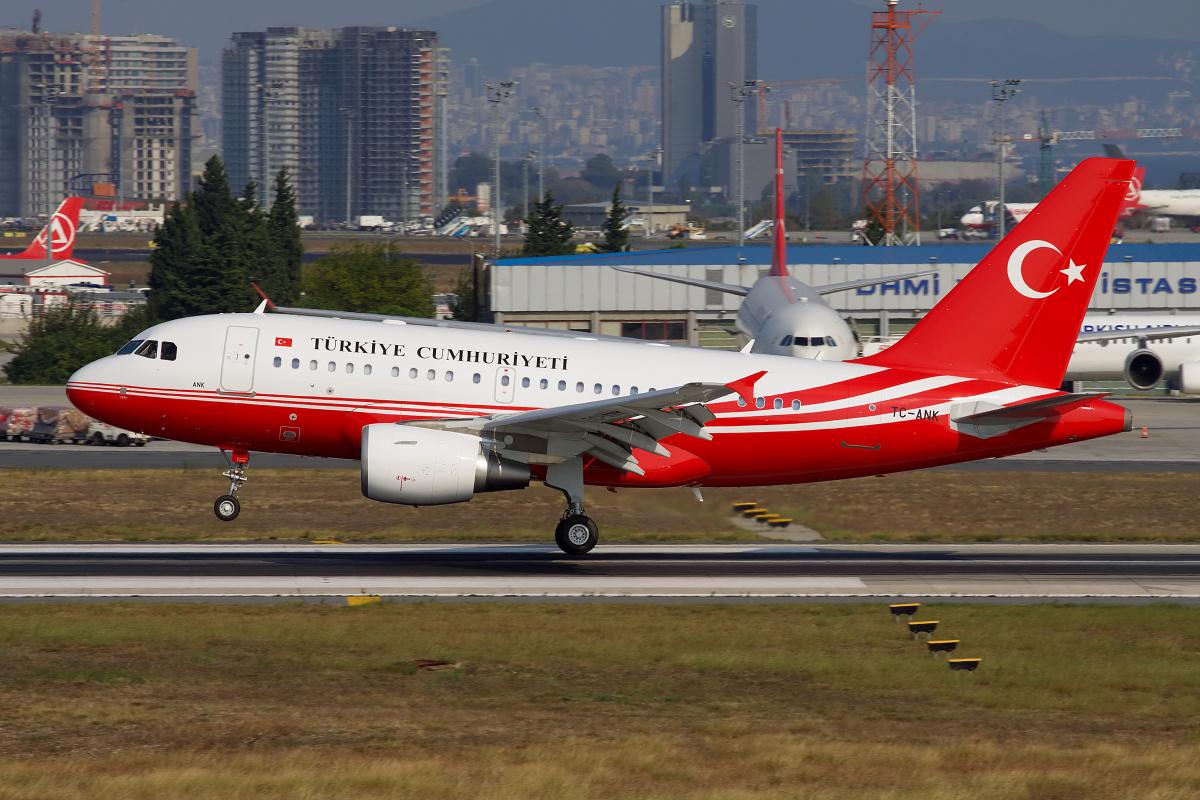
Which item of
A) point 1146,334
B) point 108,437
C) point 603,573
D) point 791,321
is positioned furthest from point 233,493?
point 1146,334

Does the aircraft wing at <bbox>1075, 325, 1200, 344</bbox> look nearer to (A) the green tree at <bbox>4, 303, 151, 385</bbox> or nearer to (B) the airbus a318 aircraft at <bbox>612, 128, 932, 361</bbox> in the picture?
(B) the airbus a318 aircraft at <bbox>612, 128, 932, 361</bbox>

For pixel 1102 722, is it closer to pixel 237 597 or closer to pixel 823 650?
pixel 823 650

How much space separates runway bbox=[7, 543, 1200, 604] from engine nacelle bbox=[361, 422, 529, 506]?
179 centimetres

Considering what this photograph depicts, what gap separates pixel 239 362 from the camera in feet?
95.8

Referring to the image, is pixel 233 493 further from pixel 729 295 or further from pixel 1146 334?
pixel 729 295

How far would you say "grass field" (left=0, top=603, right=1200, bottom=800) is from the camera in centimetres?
1490

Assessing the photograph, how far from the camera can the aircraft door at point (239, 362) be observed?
29.1 metres

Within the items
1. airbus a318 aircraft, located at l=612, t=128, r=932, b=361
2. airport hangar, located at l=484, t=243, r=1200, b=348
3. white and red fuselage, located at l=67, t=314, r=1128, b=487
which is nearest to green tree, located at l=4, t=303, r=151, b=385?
airport hangar, located at l=484, t=243, r=1200, b=348

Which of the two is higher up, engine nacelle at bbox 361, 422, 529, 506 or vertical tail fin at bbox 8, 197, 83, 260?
vertical tail fin at bbox 8, 197, 83, 260

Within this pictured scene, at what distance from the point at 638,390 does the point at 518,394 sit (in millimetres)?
2607

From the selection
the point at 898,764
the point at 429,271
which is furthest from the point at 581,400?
the point at 429,271

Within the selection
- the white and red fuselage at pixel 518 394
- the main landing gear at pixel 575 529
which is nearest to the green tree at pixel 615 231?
the white and red fuselage at pixel 518 394

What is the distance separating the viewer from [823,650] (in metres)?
→ 22.0

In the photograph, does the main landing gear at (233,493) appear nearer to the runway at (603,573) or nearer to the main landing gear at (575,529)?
the runway at (603,573)
